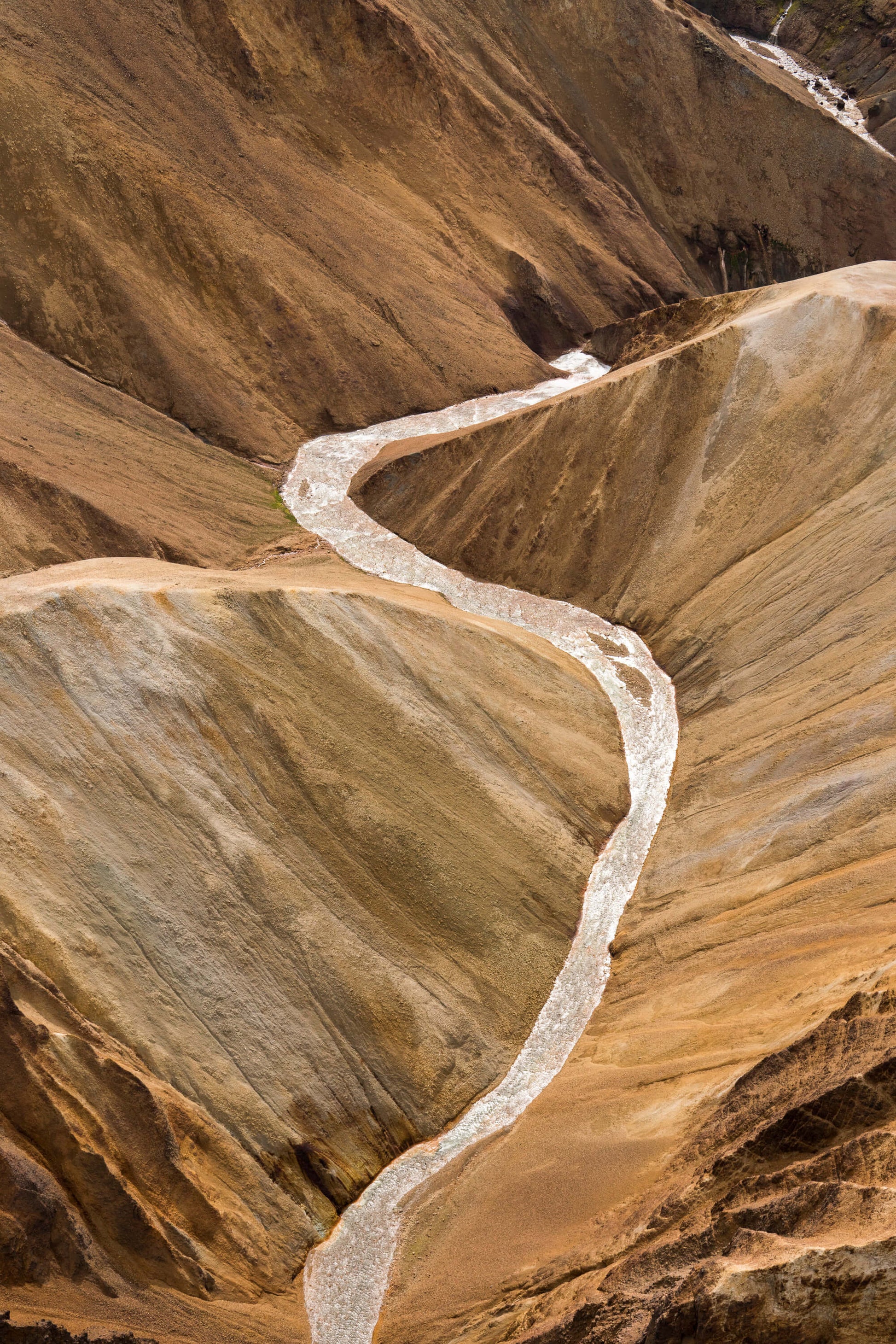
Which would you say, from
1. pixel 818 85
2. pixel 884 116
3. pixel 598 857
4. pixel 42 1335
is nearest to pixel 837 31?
pixel 818 85

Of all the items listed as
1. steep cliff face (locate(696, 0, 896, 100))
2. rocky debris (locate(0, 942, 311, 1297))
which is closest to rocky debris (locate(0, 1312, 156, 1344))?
rocky debris (locate(0, 942, 311, 1297))

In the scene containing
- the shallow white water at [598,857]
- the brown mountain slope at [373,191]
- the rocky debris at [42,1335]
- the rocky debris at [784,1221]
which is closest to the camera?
the rocky debris at [784,1221]

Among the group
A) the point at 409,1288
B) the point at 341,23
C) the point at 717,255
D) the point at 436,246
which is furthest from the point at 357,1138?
the point at 717,255

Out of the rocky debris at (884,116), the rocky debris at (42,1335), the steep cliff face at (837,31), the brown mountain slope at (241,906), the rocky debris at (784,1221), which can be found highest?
the steep cliff face at (837,31)

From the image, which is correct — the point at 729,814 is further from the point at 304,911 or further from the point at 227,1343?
the point at 227,1343

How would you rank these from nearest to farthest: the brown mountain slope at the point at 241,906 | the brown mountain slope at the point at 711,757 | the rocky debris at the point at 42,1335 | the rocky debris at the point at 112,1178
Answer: the rocky debris at the point at 42,1335 → the rocky debris at the point at 112,1178 → the brown mountain slope at the point at 711,757 → the brown mountain slope at the point at 241,906

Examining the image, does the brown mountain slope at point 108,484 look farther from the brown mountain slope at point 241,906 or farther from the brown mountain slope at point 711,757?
the brown mountain slope at point 241,906

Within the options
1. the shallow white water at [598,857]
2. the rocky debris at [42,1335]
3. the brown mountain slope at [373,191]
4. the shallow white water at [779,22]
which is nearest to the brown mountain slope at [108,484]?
the brown mountain slope at [373,191]
